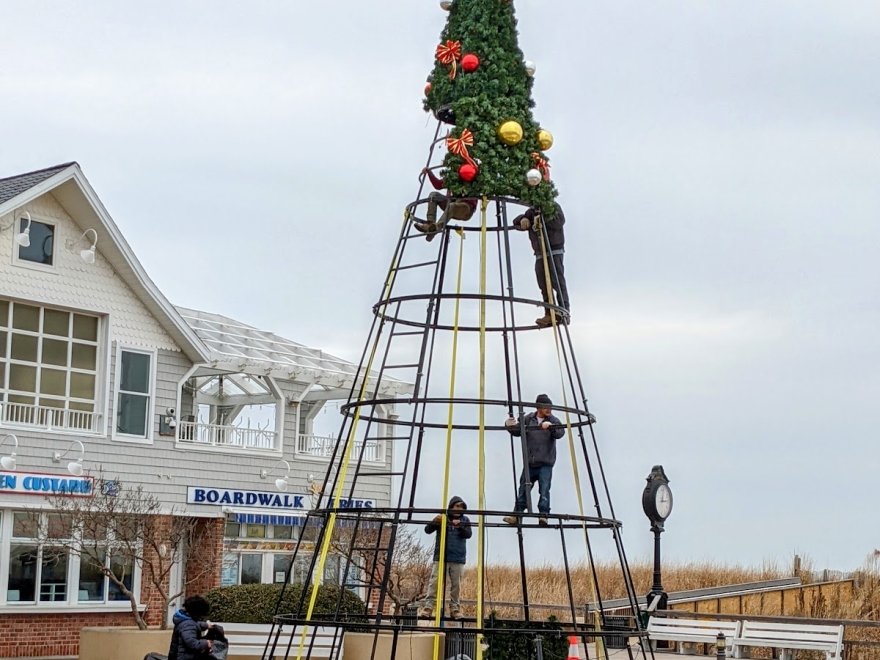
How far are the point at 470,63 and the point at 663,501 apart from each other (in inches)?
429

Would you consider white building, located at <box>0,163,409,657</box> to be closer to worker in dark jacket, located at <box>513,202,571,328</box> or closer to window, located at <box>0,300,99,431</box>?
window, located at <box>0,300,99,431</box>

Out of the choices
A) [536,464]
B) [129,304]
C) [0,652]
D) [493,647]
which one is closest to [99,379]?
[129,304]

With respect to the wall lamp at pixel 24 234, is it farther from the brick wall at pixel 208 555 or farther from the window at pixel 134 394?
the brick wall at pixel 208 555

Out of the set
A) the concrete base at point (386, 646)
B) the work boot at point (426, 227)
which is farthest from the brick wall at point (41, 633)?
the work boot at point (426, 227)

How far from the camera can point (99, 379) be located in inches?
1035

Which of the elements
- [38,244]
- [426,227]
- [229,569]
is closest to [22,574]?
[229,569]

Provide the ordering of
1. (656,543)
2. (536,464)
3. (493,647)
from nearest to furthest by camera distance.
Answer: (536,464) → (493,647) → (656,543)

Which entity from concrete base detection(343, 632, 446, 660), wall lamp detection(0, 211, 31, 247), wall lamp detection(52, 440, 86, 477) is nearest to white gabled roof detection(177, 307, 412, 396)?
wall lamp detection(52, 440, 86, 477)

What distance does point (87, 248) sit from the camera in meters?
26.1

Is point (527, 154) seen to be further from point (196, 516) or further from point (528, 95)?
point (196, 516)

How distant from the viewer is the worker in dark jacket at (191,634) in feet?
38.2

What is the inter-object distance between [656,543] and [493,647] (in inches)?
254

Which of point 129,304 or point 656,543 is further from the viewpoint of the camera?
point 129,304

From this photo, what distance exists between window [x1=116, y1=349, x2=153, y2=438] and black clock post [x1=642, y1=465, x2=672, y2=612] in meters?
10.7
